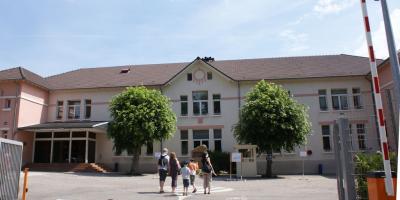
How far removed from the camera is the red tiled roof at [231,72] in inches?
1276

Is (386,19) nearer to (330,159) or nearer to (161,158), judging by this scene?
(161,158)

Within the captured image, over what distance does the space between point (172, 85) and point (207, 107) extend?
378cm

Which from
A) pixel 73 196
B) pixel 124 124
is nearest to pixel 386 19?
pixel 73 196

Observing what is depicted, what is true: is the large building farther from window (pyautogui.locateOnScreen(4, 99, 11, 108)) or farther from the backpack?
the backpack

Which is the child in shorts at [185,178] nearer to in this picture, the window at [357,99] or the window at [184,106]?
the window at [184,106]

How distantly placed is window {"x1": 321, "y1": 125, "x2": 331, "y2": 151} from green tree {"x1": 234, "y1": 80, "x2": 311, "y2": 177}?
495 centimetres

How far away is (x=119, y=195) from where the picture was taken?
1403 cm

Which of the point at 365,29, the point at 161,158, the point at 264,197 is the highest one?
the point at 365,29

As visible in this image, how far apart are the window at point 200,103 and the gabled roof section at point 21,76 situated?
13.8 meters

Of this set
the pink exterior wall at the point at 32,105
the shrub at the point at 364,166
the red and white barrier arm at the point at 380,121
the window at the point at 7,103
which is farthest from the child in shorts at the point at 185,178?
the window at the point at 7,103

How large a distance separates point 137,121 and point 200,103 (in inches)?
288

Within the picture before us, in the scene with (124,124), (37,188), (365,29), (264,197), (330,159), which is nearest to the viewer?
(365,29)

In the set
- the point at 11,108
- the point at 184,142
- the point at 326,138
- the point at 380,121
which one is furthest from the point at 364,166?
the point at 11,108

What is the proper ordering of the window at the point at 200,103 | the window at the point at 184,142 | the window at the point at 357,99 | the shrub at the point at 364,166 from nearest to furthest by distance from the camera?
the shrub at the point at 364,166 < the window at the point at 357,99 < the window at the point at 184,142 < the window at the point at 200,103
